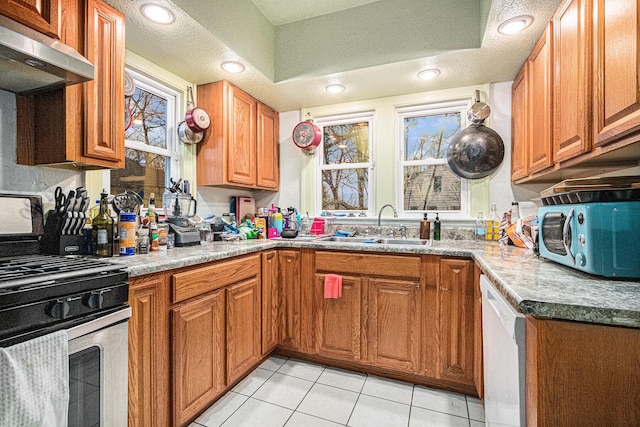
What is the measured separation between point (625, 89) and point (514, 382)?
1.03 m

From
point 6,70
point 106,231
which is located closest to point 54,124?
point 6,70

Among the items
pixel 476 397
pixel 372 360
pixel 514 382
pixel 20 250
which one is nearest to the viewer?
pixel 514 382

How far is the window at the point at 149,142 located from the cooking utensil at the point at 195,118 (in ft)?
0.39

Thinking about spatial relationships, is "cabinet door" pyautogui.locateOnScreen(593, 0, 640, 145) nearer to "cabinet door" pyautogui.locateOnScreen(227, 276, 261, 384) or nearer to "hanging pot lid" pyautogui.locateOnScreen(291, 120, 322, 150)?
"cabinet door" pyautogui.locateOnScreen(227, 276, 261, 384)

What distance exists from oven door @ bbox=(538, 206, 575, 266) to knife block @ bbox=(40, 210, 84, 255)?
2140mm

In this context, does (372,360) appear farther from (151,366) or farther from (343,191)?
(343,191)

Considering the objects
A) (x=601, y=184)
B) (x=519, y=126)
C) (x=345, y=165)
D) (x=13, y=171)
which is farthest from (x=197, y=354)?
(x=519, y=126)

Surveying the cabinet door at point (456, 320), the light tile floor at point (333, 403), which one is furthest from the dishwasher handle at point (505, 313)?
the light tile floor at point (333, 403)

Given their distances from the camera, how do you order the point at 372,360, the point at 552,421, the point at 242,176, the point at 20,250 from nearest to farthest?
the point at 552,421 < the point at 20,250 < the point at 372,360 < the point at 242,176

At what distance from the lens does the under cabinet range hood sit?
1051 millimetres

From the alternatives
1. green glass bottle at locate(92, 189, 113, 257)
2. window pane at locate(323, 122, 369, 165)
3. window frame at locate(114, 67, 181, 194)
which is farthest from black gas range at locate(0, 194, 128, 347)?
window pane at locate(323, 122, 369, 165)

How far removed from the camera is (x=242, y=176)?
2582mm

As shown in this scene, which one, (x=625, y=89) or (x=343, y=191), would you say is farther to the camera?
(x=343, y=191)

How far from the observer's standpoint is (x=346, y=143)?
297 centimetres
